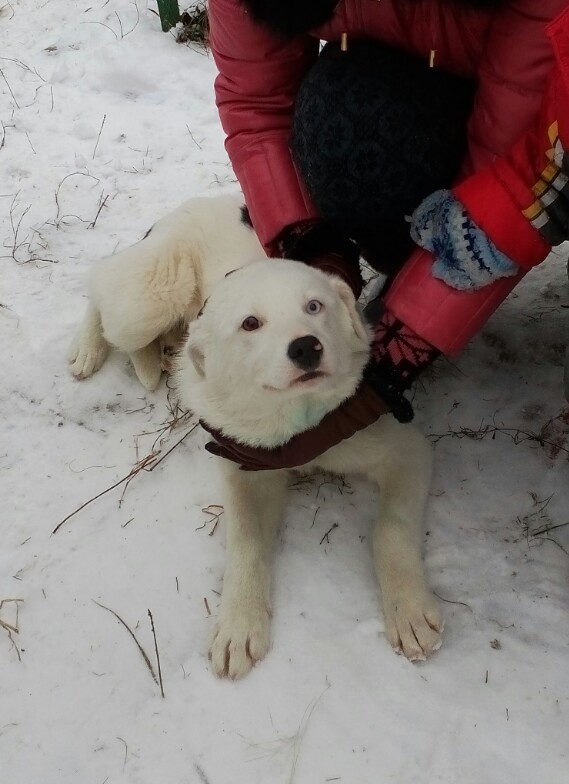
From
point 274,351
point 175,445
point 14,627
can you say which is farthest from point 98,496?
point 274,351

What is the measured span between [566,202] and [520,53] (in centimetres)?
48

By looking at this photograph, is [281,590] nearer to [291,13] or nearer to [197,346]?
[197,346]

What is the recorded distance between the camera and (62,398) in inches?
111

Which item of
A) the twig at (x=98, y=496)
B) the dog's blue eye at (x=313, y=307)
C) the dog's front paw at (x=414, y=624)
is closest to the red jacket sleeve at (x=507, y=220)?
the dog's blue eye at (x=313, y=307)

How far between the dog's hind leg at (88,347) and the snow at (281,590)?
6 centimetres

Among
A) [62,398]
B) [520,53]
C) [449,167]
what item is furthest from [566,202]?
[62,398]

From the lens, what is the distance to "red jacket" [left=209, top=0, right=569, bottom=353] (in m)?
1.85

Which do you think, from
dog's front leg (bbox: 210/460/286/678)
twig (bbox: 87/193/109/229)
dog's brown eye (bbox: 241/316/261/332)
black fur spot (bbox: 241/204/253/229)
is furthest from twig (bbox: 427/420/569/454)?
twig (bbox: 87/193/109/229)

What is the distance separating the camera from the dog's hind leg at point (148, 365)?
114 inches

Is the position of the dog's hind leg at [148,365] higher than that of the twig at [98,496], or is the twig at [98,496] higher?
the dog's hind leg at [148,365]

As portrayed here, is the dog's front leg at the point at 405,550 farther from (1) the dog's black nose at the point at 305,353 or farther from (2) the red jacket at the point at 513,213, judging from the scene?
(1) the dog's black nose at the point at 305,353

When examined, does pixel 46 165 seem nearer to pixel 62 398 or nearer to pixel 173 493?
pixel 62 398

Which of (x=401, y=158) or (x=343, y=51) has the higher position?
(x=343, y=51)

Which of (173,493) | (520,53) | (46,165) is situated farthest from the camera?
(46,165)
